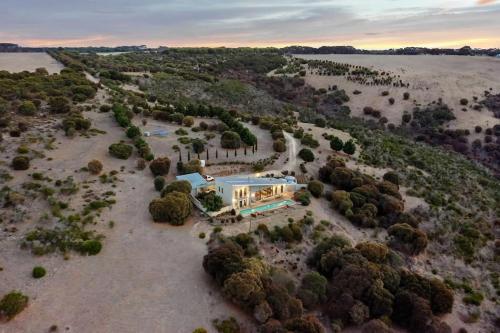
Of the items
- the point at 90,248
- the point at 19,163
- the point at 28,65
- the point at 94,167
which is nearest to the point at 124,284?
the point at 90,248

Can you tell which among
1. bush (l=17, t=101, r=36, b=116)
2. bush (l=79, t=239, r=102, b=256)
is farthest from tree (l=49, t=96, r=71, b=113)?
bush (l=79, t=239, r=102, b=256)

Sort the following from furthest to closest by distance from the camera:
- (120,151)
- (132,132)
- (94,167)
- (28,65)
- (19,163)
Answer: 1. (28,65)
2. (132,132)
3. (120,151)
4. (94,167)
5. (19,163)

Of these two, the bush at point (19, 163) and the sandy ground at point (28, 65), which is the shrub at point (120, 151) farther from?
the sandy ground at point (28, 65)

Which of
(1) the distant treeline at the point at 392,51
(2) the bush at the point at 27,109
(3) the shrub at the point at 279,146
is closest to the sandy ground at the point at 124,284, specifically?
(3) the shrub at the point at 279,146

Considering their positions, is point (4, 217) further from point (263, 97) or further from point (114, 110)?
point (263, 97)

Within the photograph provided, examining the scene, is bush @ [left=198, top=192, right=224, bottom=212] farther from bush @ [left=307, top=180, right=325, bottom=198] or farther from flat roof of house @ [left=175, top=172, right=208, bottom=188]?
bush @ [left=307, top=180, right=325, bottom=198]

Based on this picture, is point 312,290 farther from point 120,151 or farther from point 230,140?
point 120,151
